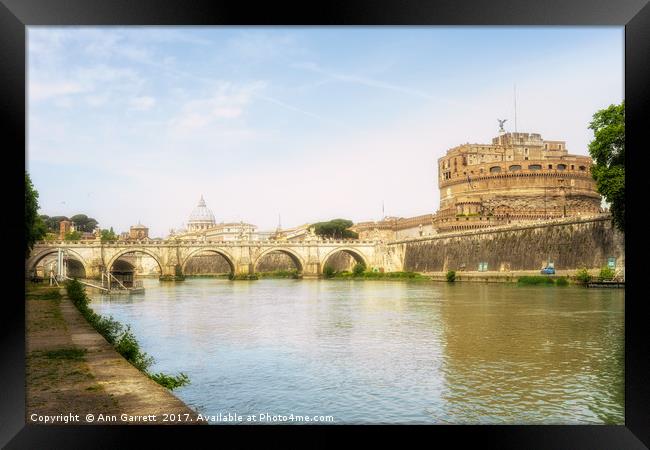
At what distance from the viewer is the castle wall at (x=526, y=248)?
19109 millimetres

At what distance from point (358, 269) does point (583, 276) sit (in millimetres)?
19327

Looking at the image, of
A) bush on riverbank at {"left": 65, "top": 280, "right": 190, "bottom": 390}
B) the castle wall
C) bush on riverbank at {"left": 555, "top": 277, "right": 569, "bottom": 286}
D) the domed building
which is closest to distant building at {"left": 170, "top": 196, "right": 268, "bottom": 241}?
the domed building

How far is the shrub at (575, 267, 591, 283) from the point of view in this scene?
18266 millimetres

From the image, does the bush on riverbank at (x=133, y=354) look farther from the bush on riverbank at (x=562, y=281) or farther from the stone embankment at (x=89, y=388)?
the bush on riverbank at (x=562, y=281)

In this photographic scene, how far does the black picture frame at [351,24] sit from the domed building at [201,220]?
3718cm

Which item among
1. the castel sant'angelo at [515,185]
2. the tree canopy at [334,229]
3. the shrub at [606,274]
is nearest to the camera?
the shrub at [606,274]

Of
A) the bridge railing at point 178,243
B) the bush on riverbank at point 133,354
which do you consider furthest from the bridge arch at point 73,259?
the bush on riverbank at point 133,354

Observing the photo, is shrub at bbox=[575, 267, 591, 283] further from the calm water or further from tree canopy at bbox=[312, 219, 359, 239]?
tree canopy at bbox=[312, 219, 359, 239]

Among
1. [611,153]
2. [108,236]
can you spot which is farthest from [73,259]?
[611,153]

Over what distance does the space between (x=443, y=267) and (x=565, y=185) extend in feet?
31.7

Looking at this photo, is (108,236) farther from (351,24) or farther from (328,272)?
(351,24)

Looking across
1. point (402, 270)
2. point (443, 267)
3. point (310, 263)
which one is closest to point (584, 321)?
point (443, 267)

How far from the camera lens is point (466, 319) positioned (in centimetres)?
1070

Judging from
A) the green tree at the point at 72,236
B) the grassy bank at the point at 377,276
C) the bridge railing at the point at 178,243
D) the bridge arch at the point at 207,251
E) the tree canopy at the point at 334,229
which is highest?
the tree canopy at the point at 334,229
